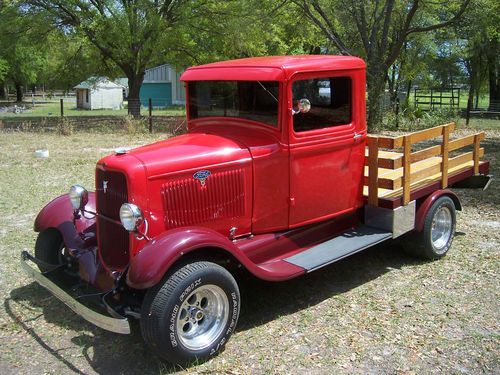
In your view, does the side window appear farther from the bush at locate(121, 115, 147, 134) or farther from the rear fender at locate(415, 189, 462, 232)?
the bush at locate(121, 115, 147, 134)

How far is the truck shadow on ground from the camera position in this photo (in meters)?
3.64

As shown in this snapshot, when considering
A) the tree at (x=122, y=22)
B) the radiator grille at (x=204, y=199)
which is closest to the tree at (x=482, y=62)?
the tree at (x=122, y=22)

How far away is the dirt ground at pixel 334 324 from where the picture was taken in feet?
11.7

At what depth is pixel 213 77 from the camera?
15.0ft

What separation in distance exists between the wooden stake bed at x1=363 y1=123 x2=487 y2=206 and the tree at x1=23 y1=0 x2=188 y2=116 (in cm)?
1546

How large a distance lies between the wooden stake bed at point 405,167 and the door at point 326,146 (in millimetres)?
141

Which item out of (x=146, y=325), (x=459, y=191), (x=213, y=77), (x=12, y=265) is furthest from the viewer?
(x=459, y=191)

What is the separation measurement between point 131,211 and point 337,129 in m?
2.02

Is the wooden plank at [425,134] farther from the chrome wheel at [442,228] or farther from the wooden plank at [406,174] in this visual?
the chrome wheel at [442,228]

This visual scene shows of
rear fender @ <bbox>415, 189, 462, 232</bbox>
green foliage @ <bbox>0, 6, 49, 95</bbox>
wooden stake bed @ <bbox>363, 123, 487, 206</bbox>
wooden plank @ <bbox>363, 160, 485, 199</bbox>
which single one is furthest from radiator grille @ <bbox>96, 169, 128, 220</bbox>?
green foliage @ <bbox>0, 6, 49, 95</bbox>

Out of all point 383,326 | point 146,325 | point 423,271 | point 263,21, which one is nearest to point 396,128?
point 263,21

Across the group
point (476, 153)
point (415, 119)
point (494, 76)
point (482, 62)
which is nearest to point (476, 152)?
point (476, 153)

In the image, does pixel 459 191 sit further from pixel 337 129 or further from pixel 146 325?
pixel 146 325

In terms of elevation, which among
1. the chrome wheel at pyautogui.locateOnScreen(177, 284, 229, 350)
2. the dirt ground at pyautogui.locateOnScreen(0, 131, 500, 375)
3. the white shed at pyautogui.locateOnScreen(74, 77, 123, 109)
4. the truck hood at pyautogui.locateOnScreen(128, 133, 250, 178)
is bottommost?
the dirt ground at pyautogui.locateOnScreen(0, 131, 500, 375)
